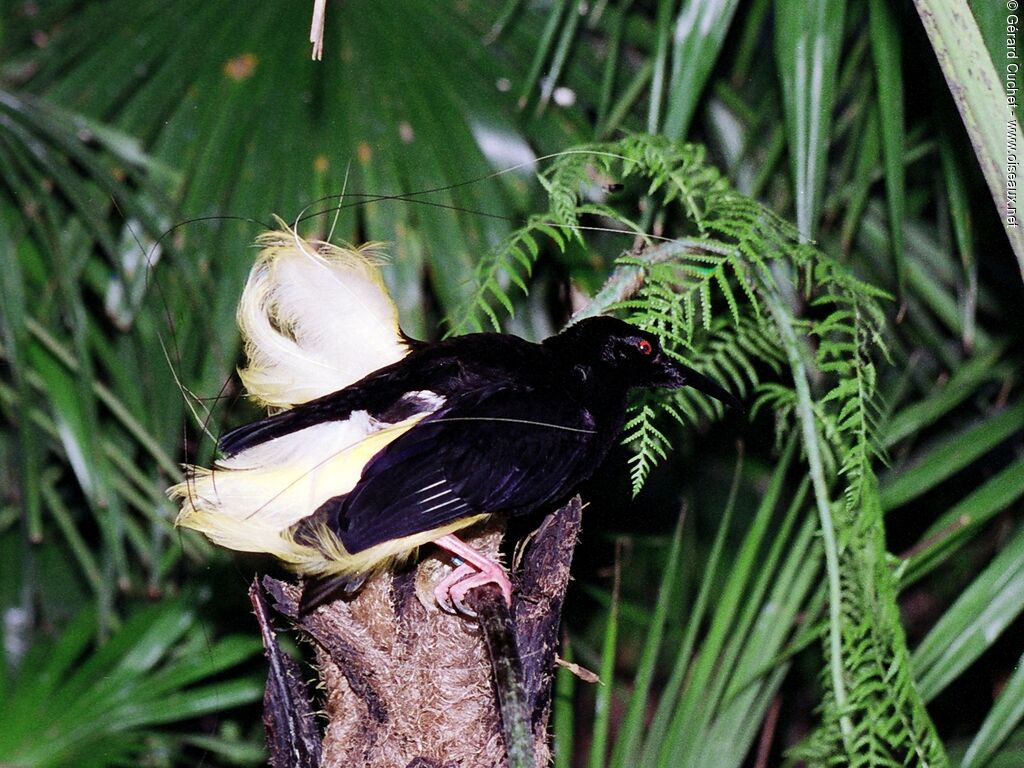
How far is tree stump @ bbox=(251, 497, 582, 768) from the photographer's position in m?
1.24

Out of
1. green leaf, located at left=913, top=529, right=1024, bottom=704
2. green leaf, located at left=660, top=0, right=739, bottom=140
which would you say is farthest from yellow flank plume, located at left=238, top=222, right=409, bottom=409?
green leaf, located at left=913, top=529, right=1024, bottom=704

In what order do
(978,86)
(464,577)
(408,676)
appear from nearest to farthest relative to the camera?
(978,86) → (408,676) → (464,577)

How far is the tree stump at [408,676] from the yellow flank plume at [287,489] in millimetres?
83

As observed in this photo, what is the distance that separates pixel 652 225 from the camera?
1.85 m

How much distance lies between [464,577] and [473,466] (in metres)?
0.16

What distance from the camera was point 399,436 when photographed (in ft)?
4.25

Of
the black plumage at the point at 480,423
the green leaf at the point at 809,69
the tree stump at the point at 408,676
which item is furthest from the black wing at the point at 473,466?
the green leaf at the point at 809,69

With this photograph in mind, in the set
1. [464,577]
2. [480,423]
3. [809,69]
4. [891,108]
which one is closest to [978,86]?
[809,69]

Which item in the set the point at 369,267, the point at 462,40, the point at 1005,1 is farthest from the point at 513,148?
the point at 1005,1

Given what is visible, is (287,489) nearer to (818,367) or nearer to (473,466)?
(473,466)

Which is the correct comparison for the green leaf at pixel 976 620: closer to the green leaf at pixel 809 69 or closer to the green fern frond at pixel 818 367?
the green fern frond at pixel 818 367

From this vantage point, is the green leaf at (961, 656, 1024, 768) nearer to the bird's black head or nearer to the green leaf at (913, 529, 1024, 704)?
the green leaf at (913, 529, 1024, 704)

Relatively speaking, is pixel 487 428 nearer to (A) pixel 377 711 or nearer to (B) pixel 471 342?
(B) pixel 471 342

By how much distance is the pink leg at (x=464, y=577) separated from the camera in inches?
A: 51.3
